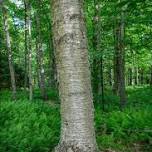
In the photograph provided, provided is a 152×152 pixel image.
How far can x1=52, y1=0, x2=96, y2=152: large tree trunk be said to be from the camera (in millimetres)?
4863

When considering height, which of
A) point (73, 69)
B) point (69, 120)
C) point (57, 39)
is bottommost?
point (69, 120)

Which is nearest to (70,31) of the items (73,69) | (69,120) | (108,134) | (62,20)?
(62,20)

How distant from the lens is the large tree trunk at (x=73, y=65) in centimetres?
486

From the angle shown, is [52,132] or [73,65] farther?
[52,132]

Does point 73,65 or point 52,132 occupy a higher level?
point 73,65

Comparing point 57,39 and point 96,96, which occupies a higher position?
point 57,39

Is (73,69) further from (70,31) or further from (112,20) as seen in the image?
(112,20)

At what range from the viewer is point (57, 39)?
16.4 ft

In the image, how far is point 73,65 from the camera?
485 cm

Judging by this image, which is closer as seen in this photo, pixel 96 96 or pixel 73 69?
pixel 73 69

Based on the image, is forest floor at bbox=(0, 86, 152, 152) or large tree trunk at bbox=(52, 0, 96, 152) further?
forest floor at bbox=(0, 86, 152, 152)

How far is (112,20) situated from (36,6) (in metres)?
5.98

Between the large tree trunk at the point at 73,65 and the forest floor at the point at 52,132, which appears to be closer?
the large tree trunk at the point at 73,65

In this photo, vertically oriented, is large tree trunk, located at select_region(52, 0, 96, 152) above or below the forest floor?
above
